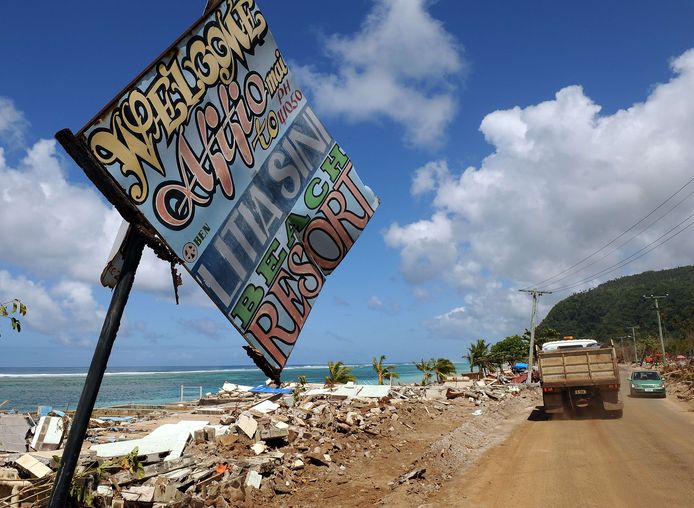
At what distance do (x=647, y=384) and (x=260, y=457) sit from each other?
26.4m

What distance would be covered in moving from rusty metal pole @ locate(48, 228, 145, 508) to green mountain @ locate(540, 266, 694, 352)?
124 meters

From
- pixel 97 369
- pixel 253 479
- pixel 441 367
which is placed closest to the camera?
pixel 97 369

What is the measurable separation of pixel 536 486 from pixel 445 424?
33.5ft

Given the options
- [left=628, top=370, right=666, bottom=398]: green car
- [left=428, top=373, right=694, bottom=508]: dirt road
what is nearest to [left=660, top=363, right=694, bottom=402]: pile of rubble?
[left=628, top=370, right=666, bottom=398]: green car

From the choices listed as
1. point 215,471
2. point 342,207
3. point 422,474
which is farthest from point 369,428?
point 342,207

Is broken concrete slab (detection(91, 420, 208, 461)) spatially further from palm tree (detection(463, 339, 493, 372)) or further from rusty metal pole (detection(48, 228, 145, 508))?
palm tree (detection(463, 339, 493, 372))

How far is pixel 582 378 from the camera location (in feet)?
61.3

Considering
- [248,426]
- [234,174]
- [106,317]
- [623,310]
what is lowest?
[248,426]


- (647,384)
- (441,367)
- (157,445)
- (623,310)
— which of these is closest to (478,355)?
(441,367)

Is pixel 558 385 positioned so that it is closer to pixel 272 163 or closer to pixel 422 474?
pixel 422 474

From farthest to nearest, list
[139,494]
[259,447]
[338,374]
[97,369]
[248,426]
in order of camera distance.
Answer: [338,374]
[248,426]
[259,447]
[139,494]
[97,369]

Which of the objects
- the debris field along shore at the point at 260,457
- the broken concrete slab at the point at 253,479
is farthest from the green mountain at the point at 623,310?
the broken concrete slab at the point at 253,479

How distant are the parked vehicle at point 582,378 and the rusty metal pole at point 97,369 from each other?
61.9 feet

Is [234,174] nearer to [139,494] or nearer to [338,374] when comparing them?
[139,494]
